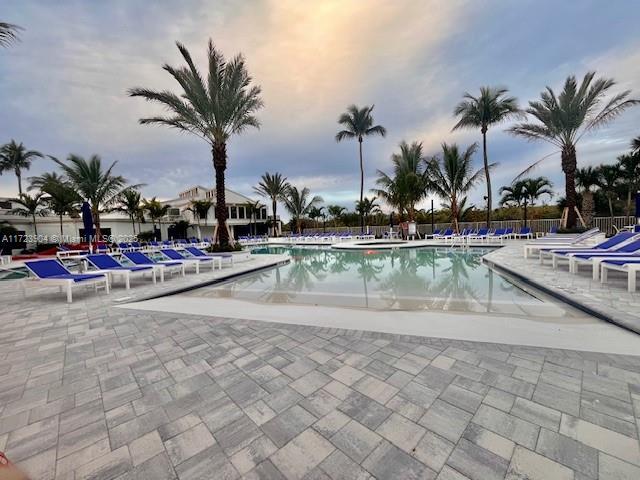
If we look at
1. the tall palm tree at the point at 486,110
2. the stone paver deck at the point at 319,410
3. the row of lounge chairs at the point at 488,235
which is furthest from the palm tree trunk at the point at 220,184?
the tall palm tree at the point at 486,110

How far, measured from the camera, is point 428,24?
971 centimetres

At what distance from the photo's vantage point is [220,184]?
1320 cm

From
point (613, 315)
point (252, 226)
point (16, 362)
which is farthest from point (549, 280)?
point (252, 226)

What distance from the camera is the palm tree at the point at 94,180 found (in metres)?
18.7

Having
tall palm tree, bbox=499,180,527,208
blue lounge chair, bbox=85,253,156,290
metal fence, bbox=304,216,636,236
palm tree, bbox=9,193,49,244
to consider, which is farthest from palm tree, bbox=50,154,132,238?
tall palm tree, bbox=499,180,527,208

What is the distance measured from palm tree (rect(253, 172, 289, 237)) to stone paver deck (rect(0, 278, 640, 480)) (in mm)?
26286

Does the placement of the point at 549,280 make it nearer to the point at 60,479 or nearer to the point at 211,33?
the point at 60,479

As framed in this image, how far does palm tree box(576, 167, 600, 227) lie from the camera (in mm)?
21178

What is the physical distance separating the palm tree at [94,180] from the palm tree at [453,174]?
23875mm

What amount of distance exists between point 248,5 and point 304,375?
1145 centimetres

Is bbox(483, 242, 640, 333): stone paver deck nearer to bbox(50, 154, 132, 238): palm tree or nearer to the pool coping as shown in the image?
the pool coping

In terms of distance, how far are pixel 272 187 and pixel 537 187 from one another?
23.6 metres

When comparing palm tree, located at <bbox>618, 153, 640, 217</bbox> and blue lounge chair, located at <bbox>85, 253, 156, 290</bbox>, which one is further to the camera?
palm tree, located at <bbox>618, 153, 640, 217</bbox>

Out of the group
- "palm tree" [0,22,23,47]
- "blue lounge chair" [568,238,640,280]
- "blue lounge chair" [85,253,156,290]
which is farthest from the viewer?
"blue lounge chair" [85,253,156,290]
